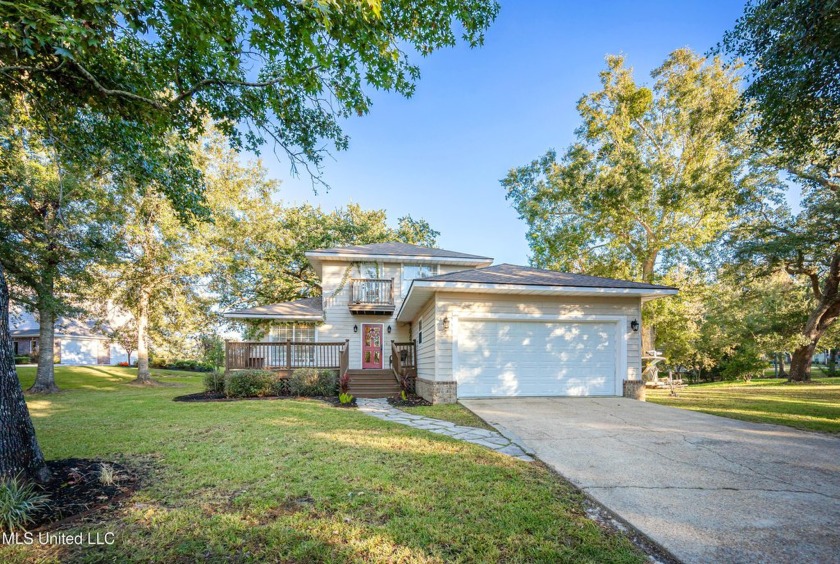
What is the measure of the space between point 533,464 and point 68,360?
35227 millimetres

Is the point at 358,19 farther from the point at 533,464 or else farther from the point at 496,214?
the point at 496,214

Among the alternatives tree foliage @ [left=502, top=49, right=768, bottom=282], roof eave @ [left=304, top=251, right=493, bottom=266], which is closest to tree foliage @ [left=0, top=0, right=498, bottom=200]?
roof eave @ [left=304, top=251, right=493, bottom=266]

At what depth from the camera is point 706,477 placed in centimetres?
338

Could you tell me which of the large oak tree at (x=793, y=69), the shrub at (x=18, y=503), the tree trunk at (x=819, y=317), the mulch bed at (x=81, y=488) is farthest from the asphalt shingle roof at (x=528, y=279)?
the tree trunk at (x=819, y=317)

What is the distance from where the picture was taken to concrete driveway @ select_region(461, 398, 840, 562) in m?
2.29

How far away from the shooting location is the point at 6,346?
10.7 feet

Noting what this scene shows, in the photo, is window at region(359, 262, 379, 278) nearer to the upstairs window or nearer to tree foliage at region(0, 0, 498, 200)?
the upstairs window

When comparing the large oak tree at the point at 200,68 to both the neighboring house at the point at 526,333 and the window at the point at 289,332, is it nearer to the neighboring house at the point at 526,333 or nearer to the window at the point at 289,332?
the neighboring house at the point at 526,333

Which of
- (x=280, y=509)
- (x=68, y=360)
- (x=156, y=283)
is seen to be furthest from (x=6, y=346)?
(x=68, y=360)

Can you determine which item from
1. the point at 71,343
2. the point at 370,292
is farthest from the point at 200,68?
the point at 71,343

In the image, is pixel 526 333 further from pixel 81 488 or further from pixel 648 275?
pixel 648 275

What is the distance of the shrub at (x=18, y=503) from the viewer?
2566 mm

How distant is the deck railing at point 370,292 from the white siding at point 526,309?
5913mm

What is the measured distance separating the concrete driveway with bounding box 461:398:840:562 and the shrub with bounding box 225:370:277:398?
7068 millimetres
